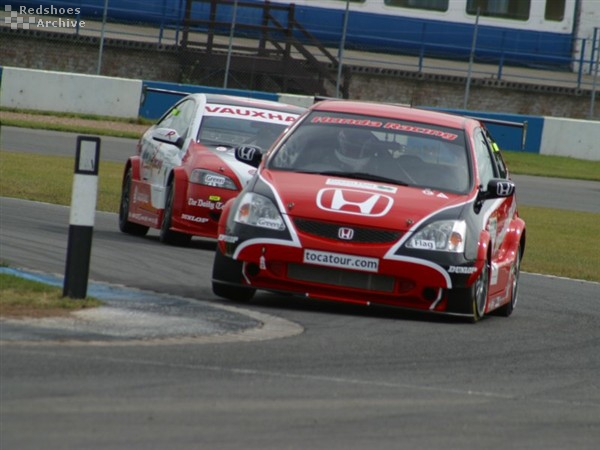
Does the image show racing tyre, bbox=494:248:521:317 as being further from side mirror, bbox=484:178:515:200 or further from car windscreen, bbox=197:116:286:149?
car windscreen, bbox=197:116:286:149

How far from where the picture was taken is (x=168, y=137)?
1423cm

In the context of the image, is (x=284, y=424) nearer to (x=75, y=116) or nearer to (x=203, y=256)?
(x=203, y=256)

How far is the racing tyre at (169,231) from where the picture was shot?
1402 cm

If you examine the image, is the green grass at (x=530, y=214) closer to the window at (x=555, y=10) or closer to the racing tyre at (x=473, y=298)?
the racing tyre at (x=473, y=298)

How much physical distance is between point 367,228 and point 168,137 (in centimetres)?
489

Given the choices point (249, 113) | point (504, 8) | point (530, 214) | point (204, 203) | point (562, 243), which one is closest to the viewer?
point (204, 203)

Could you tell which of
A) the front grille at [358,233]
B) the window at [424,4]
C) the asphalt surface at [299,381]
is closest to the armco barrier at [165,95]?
the window at [424,4]

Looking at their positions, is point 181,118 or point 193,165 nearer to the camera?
point 193,165

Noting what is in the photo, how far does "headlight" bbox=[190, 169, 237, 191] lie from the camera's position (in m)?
13.8

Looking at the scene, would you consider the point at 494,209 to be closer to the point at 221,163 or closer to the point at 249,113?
the point at 221,163

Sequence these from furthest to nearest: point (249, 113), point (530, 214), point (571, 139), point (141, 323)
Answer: point (571, 139) → point (530, 214) → point (249, 113) → point (141, 323)

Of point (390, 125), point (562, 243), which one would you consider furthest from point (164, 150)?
point (562, 243)

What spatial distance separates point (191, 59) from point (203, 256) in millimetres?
23684

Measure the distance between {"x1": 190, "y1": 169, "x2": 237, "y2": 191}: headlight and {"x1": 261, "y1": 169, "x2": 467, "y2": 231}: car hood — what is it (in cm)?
340
